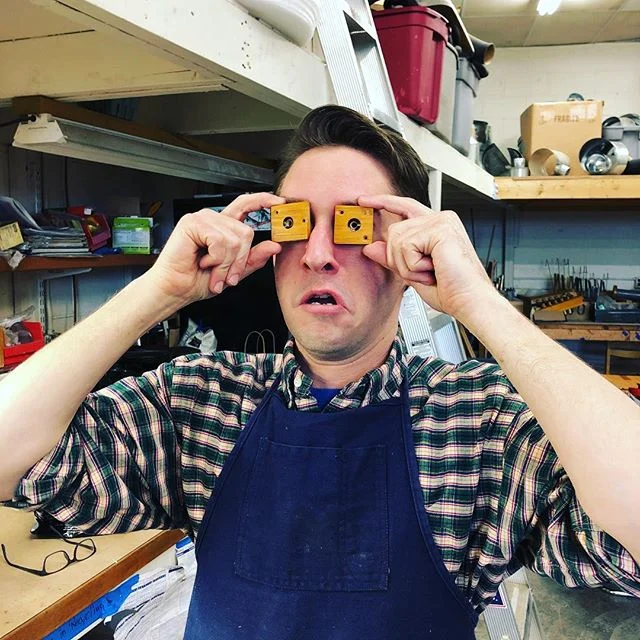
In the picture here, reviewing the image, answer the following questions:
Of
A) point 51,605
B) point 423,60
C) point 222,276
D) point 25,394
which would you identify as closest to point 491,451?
point 222,276

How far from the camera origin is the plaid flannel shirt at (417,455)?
A: 779 mm

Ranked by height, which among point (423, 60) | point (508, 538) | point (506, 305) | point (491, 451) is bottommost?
point (508, 538)

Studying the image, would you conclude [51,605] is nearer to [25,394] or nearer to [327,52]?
[25,394]

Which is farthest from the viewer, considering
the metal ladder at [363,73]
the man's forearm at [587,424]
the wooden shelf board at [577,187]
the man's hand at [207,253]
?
the wooden shelf board at [577,187]

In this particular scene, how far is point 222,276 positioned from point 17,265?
1.20 m

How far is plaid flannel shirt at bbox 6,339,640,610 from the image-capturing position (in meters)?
0.78

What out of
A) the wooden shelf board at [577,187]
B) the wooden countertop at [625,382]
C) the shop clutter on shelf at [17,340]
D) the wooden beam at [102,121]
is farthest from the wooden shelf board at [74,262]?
the wooden countertop at [625,382]

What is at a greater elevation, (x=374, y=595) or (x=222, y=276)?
(x=222, y=276)

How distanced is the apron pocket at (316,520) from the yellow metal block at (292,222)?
0.34 meters

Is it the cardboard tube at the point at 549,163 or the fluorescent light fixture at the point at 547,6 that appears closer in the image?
the cardboard tube at the point at 549,163

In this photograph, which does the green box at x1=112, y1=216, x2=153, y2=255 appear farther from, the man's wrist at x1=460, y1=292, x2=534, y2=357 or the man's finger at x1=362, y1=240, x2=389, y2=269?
the man's wrist at x1=460, y1=292, x2=534, y2=357

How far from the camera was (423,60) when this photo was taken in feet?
6.12

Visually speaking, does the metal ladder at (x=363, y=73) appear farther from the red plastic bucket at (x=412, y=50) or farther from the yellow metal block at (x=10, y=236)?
the yellow metal block at (x=10, y=236)

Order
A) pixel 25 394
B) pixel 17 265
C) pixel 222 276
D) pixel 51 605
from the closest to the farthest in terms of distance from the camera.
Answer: pixel 25 394 < pixel 222 276 < pixel 51 605 < pixel 17 265
